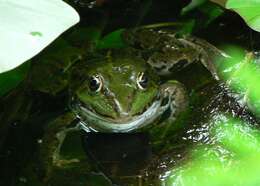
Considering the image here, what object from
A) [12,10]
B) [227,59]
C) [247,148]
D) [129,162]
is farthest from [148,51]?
[12,10]

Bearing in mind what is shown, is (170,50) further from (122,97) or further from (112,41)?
(122,97)

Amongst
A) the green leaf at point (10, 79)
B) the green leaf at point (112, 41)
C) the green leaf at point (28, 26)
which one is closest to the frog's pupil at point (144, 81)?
the green leaf at point (112, 41)

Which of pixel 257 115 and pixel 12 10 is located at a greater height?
pixel 12 10

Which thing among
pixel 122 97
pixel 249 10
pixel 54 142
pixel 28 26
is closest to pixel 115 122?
pixel 122 97

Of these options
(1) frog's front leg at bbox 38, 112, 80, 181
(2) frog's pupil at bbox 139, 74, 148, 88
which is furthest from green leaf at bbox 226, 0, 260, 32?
(1) frog's front leg at bbox 38, 112, 80, 181

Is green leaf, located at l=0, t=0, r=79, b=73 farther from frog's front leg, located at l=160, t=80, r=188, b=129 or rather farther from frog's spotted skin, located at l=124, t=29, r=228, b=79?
frog's spotted skin, located at l=124, t=29, r=228, b=79

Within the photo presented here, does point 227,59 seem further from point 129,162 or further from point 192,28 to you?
point 129,162

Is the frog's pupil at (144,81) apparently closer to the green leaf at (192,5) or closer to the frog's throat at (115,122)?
the frog's throat at (115,122)
